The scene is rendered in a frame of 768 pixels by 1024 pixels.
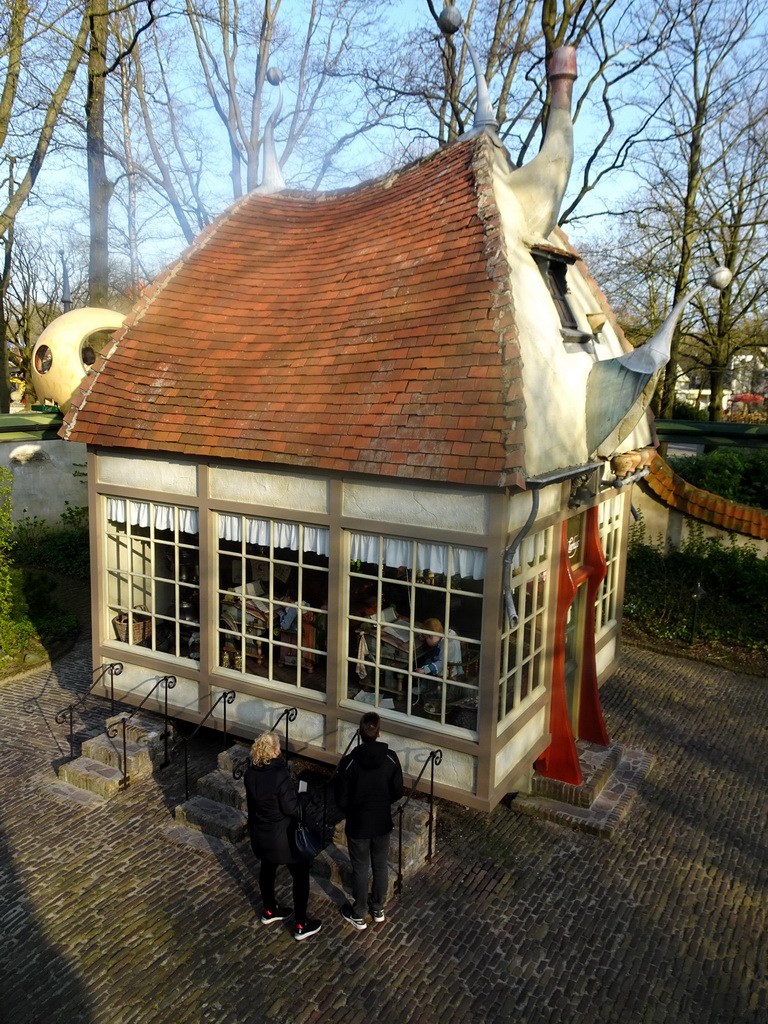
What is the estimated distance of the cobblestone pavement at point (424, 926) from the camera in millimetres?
6074

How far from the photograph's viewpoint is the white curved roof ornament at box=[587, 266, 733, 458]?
28.2 ft

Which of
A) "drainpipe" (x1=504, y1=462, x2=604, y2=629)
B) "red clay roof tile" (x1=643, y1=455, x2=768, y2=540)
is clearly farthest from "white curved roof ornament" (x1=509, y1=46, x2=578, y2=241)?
"red clay roof tile" (x1=643, y1=455, x2=768, y2=540)

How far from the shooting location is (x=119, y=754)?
9172 mm

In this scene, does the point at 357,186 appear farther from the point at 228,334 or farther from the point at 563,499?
the point at 563,499

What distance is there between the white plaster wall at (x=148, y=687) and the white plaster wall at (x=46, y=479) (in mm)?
10087

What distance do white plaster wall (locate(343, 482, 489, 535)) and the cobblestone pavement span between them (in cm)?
333

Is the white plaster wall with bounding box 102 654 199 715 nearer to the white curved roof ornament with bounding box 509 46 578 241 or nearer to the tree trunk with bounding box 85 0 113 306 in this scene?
the white curved roof ornament with bounding box 509 46 578 241

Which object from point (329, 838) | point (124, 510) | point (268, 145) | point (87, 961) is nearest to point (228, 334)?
point (124, 510)

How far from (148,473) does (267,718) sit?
127 inches

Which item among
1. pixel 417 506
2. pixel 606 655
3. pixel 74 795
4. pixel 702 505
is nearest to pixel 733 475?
pixel 702 505

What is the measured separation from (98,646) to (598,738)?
6.49m

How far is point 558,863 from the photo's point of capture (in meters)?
8.02

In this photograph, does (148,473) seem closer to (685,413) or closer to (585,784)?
(585,784)

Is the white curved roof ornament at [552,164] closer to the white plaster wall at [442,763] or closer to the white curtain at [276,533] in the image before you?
the white curtain at [276,533]
